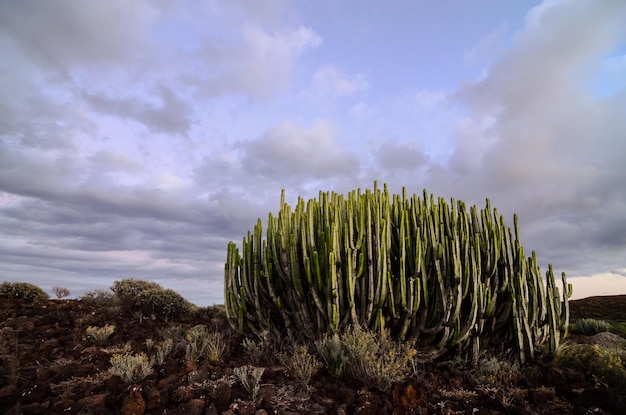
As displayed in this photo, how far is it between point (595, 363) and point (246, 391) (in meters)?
5.81

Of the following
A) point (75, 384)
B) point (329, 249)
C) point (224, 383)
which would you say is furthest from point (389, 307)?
point (75, 384)

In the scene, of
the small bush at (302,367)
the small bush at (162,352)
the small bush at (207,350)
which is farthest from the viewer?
the small bush at (207,350)

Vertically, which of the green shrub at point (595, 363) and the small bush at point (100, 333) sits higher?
the small bush at point (100, 333)

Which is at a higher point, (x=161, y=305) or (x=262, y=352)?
(x=161, y=305)

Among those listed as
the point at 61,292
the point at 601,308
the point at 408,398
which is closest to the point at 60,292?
the point at 61,292

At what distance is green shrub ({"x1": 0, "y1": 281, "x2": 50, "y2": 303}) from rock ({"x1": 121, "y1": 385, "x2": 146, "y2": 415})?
31.9 ft

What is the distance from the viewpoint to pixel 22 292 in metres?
13.1

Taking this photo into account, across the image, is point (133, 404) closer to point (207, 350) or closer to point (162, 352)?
point (162, 352)

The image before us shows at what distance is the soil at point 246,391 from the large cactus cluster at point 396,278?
26.0 inches

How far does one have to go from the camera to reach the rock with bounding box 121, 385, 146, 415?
4.89 m

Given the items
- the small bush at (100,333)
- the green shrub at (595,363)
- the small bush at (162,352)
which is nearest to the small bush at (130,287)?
the small bush at (100,333)

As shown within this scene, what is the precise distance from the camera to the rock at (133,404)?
489cm

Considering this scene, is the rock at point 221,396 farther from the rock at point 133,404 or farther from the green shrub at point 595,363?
the green shrub at point 595,363

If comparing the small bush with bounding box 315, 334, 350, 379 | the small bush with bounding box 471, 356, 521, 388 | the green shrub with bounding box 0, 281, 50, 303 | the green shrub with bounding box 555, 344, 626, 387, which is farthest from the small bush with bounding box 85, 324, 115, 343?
the green shrub with bounding box 555, 344, 626, 387
